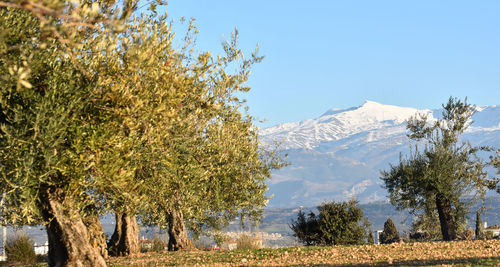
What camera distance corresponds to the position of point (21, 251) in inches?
1441

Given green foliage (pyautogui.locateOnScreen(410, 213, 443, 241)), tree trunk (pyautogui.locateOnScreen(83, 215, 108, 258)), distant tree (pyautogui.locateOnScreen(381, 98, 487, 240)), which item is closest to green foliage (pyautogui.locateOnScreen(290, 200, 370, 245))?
distant tree (pyautogui.locateOnScreen(381, 98, 487, 240))

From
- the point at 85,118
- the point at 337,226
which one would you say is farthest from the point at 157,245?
the point at 85,118

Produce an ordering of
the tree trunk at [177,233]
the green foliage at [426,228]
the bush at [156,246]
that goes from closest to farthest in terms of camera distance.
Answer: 1. the tree trunk at [177,233]
2. the bush at [156,246]
3. the green foliage at [426,228]

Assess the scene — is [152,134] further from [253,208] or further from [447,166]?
[447,166]

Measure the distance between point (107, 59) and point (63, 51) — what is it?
1460 millimetres

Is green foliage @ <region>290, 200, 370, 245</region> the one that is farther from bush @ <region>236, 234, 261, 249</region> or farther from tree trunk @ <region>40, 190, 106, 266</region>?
tree trunk @ <region>40, 190, 106, 266</region>

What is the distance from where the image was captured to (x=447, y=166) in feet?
134

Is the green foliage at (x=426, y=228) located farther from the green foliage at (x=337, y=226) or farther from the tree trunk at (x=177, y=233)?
the tree trunk at (x=177, y=233)

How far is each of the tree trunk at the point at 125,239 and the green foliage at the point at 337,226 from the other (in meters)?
13.9

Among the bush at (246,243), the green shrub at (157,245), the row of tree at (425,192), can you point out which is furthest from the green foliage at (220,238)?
the bush at (246,243)

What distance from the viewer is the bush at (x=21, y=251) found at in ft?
119

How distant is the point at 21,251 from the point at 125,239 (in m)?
7.58

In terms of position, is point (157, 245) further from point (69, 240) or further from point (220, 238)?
point (69, 240)

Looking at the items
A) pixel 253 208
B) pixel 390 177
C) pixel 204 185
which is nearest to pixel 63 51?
pixel 204 185
